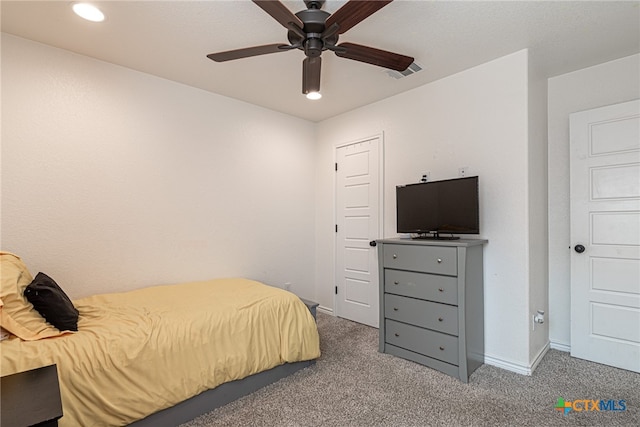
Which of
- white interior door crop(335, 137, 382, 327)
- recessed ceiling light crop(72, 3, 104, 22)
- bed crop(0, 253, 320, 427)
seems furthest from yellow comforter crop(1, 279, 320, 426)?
recessed ceiling light crop(72, 3, 104, 22)

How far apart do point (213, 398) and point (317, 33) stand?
241 centimetres

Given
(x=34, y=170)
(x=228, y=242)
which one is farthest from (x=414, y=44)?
(x=34, y=170)

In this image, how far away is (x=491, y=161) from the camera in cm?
265

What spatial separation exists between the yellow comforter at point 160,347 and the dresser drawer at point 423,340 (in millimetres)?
747

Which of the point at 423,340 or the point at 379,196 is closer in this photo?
the point at 423,340

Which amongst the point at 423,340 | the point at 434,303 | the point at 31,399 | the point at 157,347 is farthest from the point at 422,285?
the point at 31,399

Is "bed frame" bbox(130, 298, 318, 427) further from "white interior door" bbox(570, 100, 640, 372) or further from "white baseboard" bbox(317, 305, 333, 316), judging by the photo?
"white interior door" bbox(570, 100, 640, 372)

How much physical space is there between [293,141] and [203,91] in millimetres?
1252

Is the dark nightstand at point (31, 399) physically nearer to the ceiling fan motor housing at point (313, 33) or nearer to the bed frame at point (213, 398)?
the bed frame at point (213, 398)

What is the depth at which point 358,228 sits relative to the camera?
12.3ft

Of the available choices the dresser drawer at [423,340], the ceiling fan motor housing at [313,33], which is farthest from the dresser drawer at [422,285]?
the ceiling fan motor housing at [313,33]

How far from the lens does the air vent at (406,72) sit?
2674mm

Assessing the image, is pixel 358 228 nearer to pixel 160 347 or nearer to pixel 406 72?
pixel 406 72

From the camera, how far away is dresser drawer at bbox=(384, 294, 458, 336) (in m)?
2.41
